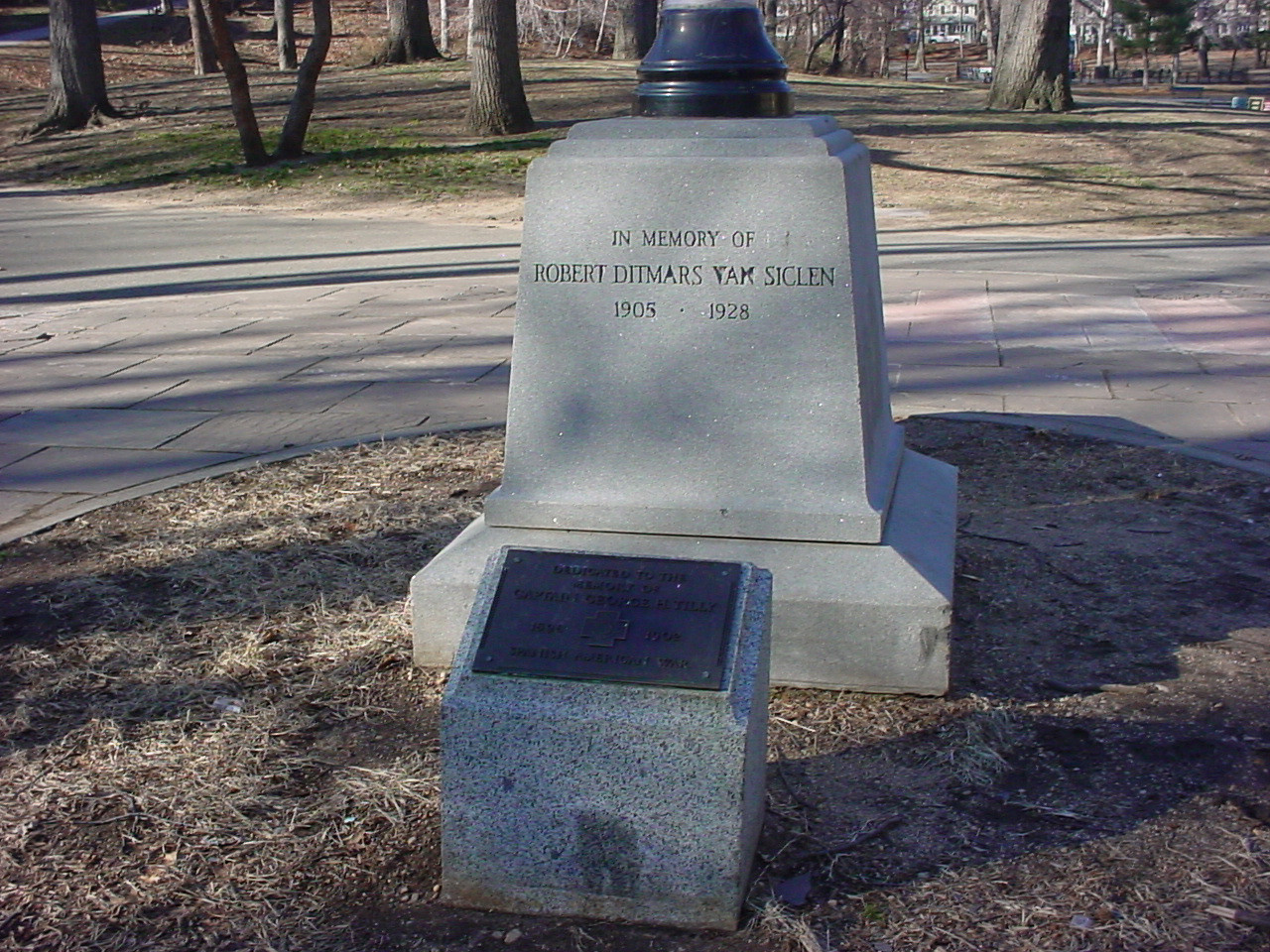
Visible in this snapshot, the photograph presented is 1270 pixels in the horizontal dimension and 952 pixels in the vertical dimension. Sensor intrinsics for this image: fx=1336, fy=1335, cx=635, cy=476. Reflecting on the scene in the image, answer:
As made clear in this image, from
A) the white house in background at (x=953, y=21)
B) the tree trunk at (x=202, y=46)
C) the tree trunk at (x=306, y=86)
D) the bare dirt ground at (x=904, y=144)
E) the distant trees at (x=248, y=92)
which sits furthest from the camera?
the white house in background at (x=953, y=21)

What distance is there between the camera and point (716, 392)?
3732 millimetres

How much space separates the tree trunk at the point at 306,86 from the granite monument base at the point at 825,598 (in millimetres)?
15812

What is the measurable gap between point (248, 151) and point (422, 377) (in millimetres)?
12937

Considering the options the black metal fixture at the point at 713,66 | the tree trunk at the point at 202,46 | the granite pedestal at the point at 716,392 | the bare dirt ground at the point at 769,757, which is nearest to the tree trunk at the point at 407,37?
the tree trunk at the point at 202,46

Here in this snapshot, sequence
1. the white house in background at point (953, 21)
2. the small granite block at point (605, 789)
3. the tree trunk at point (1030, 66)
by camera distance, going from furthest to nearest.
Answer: the white house in background at point (953, 21)
the tree trunk at point (1030, 66)
the small granite block at point (605, 789)

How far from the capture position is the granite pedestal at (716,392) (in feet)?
11.8

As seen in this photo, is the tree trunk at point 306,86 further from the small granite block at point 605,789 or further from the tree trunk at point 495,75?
the small granite block at point 605,789

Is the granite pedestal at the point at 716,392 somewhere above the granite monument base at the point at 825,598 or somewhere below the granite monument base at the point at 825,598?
above

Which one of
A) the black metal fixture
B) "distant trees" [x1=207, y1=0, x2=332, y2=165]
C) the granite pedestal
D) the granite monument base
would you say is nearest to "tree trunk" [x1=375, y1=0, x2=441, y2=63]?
"distant trees" [x1=207, y1=0, x2=332, y2=165]

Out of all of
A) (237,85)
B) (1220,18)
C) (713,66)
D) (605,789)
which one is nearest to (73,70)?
(237,85)

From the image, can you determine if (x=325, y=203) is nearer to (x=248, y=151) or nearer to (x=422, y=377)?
(x=248, y=151)

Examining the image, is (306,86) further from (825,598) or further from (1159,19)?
(1159,19)

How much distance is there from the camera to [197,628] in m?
4.18

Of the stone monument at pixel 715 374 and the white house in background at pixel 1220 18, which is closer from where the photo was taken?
the stone monument at pixel 715 374
